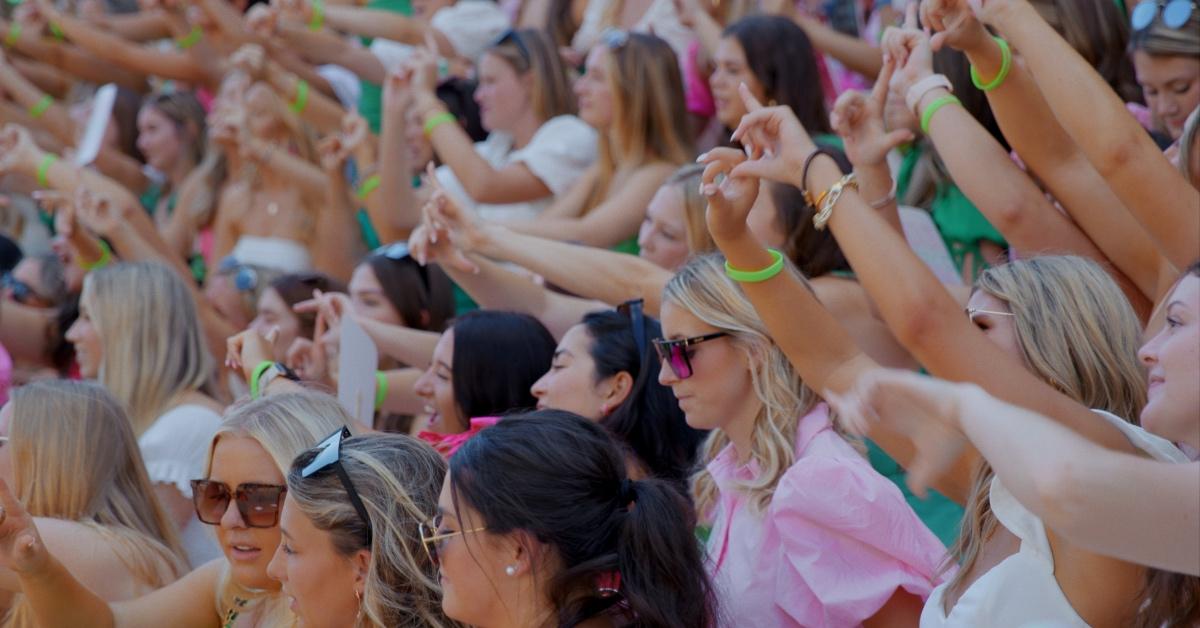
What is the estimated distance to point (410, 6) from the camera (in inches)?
299

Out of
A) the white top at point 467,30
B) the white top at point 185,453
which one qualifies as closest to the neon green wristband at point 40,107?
the white top at point 467,30

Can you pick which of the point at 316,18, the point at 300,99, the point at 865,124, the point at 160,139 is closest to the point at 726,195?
the point at 865,124

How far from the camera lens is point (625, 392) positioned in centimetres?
364

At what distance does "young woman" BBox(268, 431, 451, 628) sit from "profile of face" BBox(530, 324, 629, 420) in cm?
80

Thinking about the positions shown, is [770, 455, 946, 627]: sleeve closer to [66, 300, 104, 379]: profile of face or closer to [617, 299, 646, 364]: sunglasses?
[617, 299, 646, 364]: sunglasses

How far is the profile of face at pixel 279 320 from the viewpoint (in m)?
5.11

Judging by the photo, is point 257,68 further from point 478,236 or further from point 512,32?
point 478,236

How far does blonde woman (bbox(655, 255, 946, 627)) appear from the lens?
273 centimetres

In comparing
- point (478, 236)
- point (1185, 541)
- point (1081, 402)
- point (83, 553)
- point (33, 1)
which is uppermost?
point (1185, 541)

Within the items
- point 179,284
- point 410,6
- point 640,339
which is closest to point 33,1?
point 410,6

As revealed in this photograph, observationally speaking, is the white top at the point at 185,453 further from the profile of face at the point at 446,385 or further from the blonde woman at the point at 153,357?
the profile of face at the point at 446,385

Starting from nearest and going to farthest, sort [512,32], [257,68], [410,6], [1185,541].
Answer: [1185,541] < [512,32] < [257,68] < [410,6]

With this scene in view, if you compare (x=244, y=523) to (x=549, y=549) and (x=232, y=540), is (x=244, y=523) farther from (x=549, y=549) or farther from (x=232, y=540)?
(x=549, y=549)

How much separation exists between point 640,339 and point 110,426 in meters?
1.35
